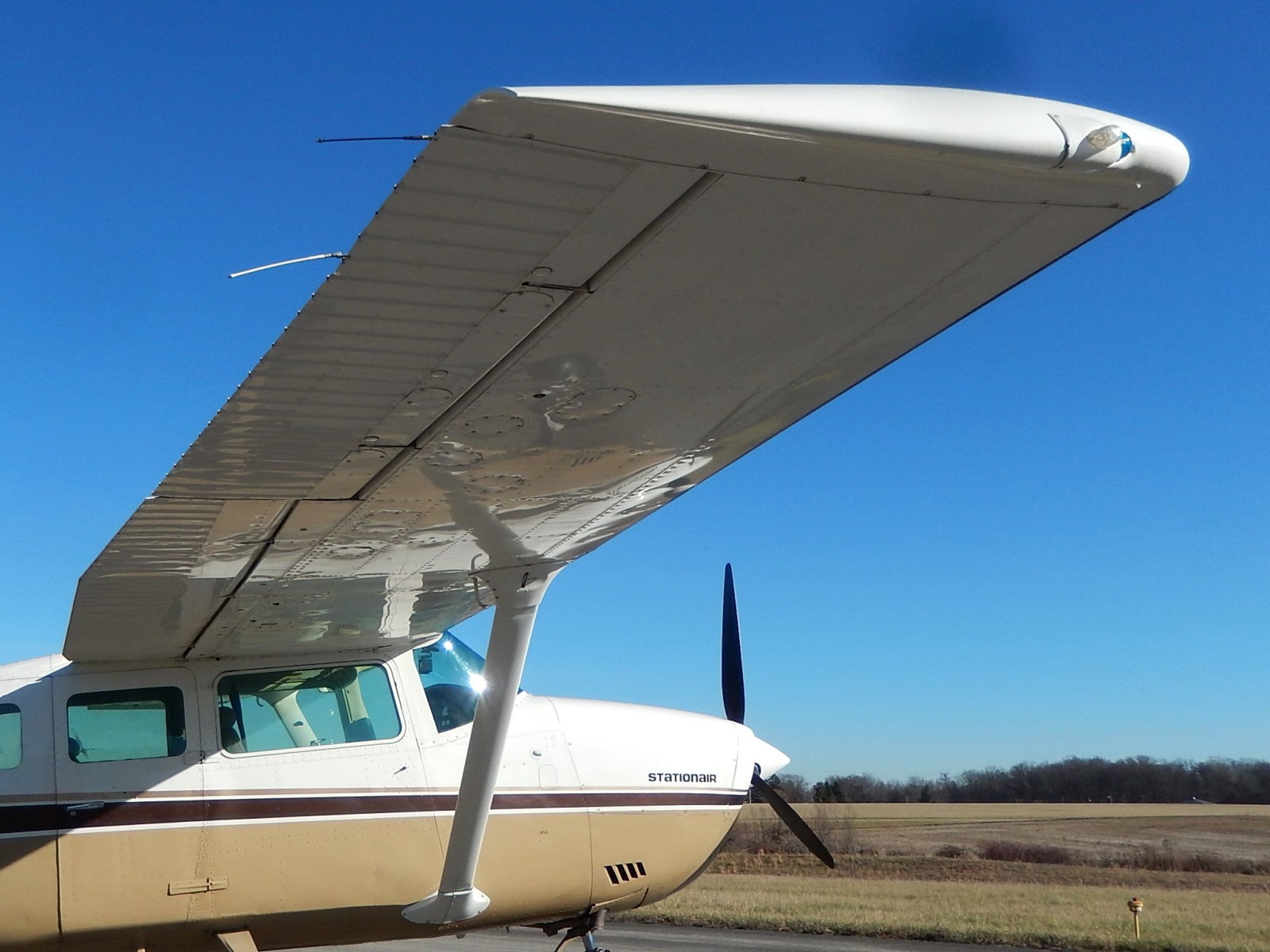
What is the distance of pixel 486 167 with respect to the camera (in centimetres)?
216

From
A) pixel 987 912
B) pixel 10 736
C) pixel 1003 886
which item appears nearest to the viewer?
pixel 10 736

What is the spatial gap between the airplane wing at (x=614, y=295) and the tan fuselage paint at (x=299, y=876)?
2.08 m

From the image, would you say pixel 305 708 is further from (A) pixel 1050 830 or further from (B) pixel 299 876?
(A) pixel 1050 830

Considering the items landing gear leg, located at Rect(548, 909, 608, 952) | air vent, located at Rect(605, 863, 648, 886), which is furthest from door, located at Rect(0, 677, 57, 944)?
air vent, located at Rect(605, 863, 648, 886)

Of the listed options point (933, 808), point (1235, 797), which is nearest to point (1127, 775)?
point (1235, 797)

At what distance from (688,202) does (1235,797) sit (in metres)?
98.5

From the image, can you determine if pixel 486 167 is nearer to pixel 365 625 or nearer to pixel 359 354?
pixel 359 354

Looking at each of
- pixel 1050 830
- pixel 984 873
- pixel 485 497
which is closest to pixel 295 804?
pixel 485 497

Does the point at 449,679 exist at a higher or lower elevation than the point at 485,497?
lower

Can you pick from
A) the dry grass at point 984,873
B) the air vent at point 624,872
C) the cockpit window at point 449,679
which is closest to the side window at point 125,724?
the cockpit window at point 449,679

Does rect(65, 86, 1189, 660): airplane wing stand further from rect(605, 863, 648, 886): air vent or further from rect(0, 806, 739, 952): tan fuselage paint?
rect(605, 863, 648, 886): air vent

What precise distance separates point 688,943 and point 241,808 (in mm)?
10133

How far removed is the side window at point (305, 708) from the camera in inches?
275

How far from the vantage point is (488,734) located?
630 cm
